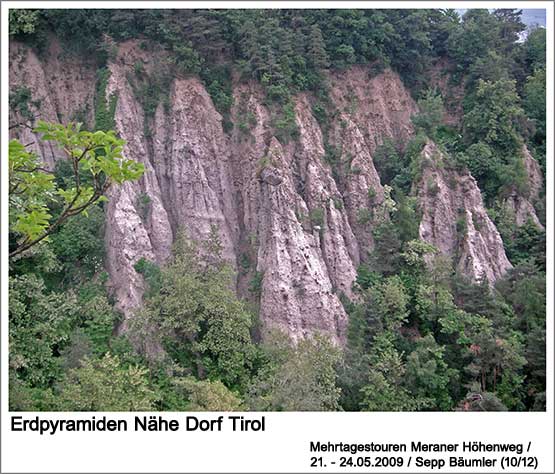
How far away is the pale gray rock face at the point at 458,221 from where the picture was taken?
19.1 m

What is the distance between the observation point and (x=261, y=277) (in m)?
17.5

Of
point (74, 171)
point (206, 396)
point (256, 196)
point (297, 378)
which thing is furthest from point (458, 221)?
point (74, 171)

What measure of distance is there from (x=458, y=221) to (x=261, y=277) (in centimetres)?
870

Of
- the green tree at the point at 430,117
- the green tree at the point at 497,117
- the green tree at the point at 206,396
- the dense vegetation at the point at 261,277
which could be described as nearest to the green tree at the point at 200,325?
the dense vegetation at the point at 261,277

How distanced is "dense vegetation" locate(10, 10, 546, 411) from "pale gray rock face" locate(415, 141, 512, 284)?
0.70m

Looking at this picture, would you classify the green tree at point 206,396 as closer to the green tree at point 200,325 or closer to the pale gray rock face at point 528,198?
the green tree at point 200,325

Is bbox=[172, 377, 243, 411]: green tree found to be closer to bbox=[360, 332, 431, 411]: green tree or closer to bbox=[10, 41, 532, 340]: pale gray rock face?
bbox=[360, 332, 431, 411]: green tree

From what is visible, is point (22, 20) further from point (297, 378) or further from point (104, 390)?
point (297, 378)

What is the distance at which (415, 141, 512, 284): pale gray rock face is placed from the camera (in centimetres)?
1914

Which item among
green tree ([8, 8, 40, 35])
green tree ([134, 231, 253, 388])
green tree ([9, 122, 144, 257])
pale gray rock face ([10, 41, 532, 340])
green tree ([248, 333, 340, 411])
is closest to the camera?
green tree ([9, 122, 144, 257])

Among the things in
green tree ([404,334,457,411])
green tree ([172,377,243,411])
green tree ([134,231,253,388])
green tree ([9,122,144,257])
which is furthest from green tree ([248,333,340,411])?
green tree ([9,122,144,257])

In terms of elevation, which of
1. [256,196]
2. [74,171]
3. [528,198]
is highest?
[74,171]

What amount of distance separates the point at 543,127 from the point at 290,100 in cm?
1300

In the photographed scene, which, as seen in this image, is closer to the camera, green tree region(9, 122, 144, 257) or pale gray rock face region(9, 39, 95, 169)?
green tree region(9, 122, 144, 257)
